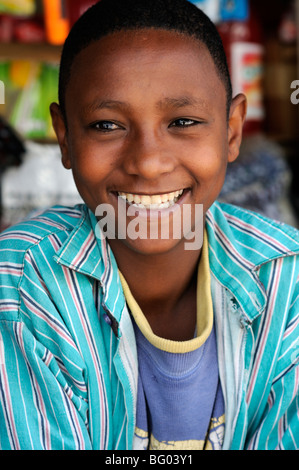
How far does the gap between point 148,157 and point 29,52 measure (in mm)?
1682

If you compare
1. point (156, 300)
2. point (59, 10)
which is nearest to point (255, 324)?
point (156, 300)

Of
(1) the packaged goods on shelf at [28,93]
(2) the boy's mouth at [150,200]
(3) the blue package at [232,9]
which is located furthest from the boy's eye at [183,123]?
(3) the blue package at [232,9]

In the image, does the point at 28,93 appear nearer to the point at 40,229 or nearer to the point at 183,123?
the point at 40,229

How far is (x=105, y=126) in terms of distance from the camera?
2.90 ft

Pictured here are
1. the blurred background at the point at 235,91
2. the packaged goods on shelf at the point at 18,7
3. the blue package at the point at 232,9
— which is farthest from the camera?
the blue package at the point at 232,9

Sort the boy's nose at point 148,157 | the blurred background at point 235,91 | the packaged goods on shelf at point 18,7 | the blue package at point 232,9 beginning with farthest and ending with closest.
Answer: the blue package at point 232,9 → the packaged goods on shelf at point 18,7 → the blurred background at point 235,91 → the boy's nose at point 148,157

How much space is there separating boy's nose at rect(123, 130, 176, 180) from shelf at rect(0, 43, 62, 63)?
5.30 ft

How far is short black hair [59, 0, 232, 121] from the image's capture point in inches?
34.5

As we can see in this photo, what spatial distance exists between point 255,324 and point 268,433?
18cm

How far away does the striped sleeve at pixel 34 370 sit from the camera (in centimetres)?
88

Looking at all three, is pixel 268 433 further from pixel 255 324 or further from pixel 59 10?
pixel 59 10

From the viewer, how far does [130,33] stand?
2.84 feet

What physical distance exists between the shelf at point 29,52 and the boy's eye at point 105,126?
1.55 m

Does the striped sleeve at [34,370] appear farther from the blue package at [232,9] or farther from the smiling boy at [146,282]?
the blue package at [232,9]
